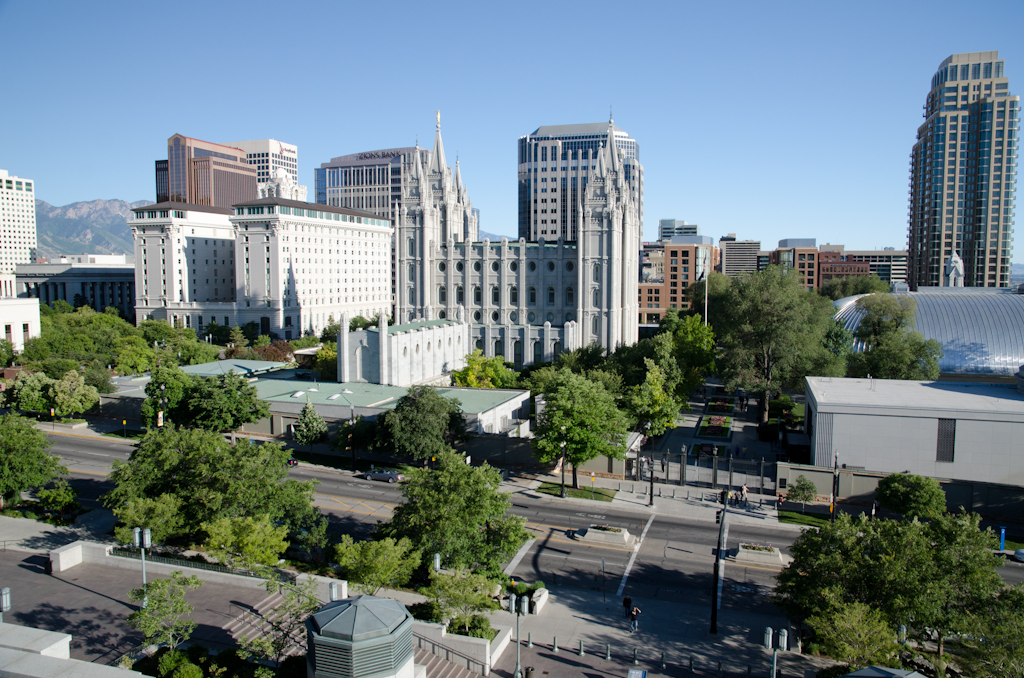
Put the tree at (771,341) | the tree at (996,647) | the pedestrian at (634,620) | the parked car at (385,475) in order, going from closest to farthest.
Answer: the tree at (996,647) < the pedestrian at (634,620) < the parked car at (385,475) < the tree at (771,341)

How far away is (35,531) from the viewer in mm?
36094

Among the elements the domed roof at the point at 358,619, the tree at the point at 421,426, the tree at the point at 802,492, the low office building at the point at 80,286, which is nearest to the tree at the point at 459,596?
the domed roof at the point at 358,619

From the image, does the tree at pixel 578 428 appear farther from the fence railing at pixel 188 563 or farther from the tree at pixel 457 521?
the fence railing at pixel 188 563

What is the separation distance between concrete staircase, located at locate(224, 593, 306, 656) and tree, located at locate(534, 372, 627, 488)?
24.0 meters

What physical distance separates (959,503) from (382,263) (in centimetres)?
14824

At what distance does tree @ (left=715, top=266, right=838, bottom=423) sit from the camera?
226 ft

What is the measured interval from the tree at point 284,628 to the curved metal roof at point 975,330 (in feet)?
250

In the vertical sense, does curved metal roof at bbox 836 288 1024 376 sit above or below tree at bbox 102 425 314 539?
above

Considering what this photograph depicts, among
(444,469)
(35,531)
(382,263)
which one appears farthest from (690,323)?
(382,263)

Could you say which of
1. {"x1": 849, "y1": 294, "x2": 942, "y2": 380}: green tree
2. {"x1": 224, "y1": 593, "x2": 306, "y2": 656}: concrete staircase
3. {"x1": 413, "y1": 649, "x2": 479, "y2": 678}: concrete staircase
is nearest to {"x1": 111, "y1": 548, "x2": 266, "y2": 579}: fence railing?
{"x1": 224, "y1": 593, "x2": 306, "y2": 656}: concrete staircase

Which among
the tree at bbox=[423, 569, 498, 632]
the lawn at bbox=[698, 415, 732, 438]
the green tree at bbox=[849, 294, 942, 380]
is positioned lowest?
the lawn at bbox=[698, 415, 732, 438]

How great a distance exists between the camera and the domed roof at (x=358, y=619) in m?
19.2

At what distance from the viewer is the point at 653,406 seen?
193 ft

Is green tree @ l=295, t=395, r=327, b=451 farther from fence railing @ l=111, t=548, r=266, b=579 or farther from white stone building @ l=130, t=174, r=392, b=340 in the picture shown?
white stone building @ l=130, t=174, r=392, b=340
